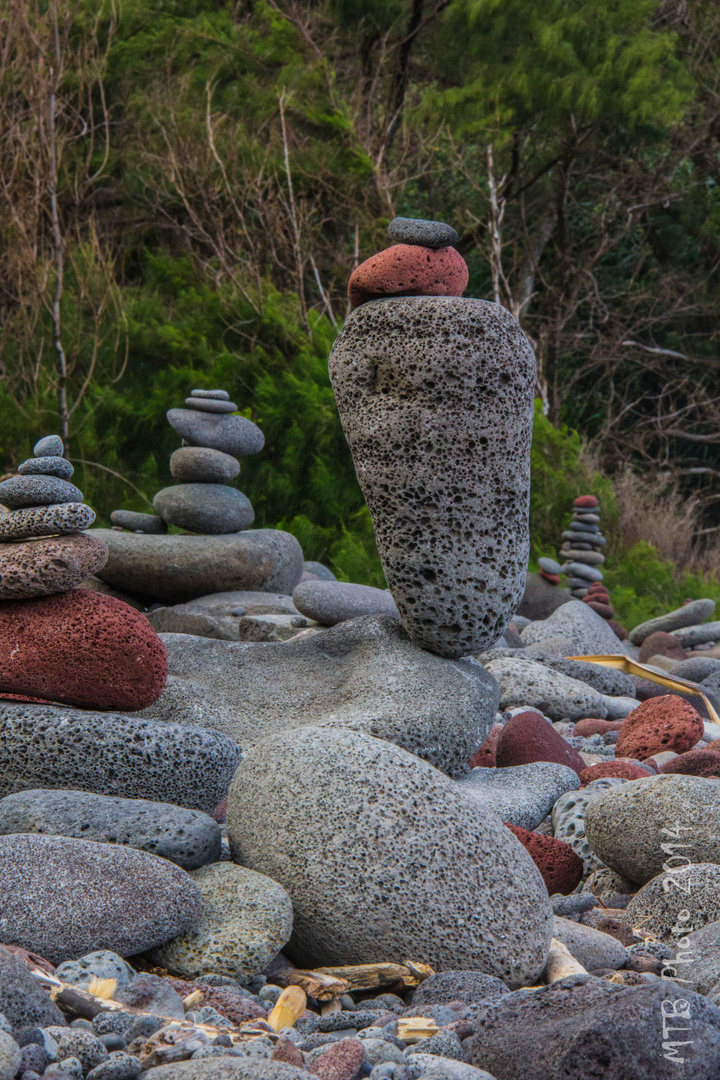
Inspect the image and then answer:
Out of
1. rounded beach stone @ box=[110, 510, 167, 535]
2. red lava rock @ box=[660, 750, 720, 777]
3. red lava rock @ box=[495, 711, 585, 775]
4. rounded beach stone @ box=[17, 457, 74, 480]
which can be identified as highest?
rounded beach stone @ box=[17, 457, 74, 480]

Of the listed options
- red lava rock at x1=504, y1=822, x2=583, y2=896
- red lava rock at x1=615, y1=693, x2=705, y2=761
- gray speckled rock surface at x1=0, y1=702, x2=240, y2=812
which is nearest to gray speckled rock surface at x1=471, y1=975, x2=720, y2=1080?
red lava rock at x1=504, y1=822, x2=583, y2=896

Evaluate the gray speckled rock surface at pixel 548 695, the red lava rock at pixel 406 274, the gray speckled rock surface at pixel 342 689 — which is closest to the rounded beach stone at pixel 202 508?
the gray speckled rock surface at pixel 342 689

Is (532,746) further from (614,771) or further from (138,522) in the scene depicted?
(138,522)

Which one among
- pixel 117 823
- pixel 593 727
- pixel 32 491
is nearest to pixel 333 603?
pixel 593 727

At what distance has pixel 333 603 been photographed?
5.21 m

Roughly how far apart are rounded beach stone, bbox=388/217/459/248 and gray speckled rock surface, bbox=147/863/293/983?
2494 mm

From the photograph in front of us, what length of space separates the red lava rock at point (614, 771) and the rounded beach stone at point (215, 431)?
3.66m

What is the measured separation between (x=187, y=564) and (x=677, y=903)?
427cm

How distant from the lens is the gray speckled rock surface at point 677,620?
25.6 feet

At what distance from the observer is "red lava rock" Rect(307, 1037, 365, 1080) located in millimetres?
1757

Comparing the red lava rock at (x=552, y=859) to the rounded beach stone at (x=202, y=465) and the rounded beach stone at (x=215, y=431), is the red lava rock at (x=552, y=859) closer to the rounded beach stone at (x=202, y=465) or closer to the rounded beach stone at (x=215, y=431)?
the rounded beach stone at (x=202, y=465)

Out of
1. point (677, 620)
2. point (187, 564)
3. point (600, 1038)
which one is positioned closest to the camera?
point (600, 1038)

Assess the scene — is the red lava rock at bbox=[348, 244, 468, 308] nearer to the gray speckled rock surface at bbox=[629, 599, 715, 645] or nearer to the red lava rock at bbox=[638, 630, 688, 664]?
the red lava rock at bbox=[638, 630, 688, 664]

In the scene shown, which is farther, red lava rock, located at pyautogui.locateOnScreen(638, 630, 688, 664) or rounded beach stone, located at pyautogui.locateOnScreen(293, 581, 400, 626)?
red lava rock, located at pyautogui.locateOnScreen(638, 630, 688, 664)
